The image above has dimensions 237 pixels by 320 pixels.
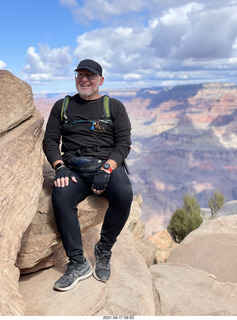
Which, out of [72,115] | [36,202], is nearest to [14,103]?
[72,115]

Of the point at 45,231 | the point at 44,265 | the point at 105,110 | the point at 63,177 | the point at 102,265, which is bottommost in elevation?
the point at 44,265

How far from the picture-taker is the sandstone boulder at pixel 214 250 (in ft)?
29.3

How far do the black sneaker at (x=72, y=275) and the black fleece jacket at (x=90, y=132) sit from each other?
1697 millimetres

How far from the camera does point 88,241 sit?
7332mm

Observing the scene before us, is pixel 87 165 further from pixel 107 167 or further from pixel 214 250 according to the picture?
pixel 214 250

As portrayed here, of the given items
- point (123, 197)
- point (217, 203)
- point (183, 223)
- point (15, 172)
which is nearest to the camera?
point (15, 172)

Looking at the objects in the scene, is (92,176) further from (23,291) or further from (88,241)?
(88,241)

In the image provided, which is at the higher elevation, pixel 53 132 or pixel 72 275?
pixel 53 132

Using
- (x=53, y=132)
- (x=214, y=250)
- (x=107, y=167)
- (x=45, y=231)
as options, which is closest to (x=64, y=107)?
(x=53, y=132)

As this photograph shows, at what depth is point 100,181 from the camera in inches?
192

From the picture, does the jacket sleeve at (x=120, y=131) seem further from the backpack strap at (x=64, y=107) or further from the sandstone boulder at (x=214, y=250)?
the sandstone boulder at (x=214, y=250)

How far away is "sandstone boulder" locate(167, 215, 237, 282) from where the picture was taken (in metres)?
8.95

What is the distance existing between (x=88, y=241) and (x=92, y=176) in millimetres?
2728

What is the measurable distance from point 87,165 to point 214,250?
5977mm
